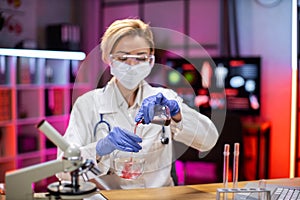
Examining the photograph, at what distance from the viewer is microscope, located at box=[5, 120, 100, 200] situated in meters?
0.99

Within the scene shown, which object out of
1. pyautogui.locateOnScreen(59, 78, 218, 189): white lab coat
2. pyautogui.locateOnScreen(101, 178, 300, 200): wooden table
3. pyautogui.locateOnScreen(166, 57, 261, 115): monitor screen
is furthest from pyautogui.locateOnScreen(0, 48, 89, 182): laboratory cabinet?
pyautogui.locateOnScreen(101, 178, 300, 200): wooden table

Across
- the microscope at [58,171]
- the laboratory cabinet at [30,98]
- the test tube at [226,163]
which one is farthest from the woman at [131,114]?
the laboratory cabinet at [30,98]

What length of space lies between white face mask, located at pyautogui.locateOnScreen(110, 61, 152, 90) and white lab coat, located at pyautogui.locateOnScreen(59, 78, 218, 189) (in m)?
0.09

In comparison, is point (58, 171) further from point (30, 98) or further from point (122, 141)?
point (30, 98)

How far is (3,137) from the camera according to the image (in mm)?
3865

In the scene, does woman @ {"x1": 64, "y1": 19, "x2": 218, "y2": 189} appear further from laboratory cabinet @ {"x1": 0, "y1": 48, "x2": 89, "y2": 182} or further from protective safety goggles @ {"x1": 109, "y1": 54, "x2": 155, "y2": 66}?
laboratory cabinet @ {"x1": 0, "y1": 48, "x2": 89, "y2": 182}

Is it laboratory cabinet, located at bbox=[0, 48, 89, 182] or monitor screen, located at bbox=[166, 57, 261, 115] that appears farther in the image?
monitor screen, located at bbox=[166, 57, 261, 115]

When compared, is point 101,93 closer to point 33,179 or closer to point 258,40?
point 33,179

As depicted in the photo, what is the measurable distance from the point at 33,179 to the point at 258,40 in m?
3.57

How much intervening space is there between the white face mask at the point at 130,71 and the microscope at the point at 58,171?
2.42ft

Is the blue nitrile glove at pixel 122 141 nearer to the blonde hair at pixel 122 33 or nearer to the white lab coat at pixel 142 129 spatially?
the white lab coat at pixel 142 129

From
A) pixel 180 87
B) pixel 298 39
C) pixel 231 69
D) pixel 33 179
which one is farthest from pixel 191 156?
pixel 33 179

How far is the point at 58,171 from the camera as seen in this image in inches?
39.1

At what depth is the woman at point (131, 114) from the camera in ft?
5.59
